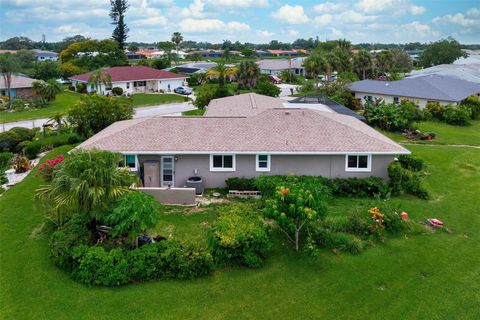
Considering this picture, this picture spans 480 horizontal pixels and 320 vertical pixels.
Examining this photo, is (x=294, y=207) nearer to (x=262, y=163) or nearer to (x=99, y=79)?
(x=262, y=163)

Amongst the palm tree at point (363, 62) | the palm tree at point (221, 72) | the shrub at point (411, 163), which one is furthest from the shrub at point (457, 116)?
the palm tree at point (221, 72)

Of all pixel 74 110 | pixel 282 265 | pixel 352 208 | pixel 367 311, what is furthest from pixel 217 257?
pixel 74 110

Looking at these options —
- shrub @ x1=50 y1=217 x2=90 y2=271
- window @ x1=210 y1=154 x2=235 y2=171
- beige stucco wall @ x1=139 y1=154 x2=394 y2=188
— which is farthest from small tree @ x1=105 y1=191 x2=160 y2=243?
window @ x1=210 y1=154 x2=235 y2=171

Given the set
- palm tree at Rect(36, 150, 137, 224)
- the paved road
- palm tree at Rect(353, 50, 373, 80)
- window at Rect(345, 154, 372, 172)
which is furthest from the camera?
palm tree at Rect(353, 50, 373, 80)

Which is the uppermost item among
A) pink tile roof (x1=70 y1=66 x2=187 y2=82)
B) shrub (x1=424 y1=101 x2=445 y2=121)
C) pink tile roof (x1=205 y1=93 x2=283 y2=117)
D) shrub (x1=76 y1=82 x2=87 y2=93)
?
pink tile roof (x1=70 y1=66 x2=187 y2=82)

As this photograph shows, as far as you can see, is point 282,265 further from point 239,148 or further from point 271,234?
point 239,148

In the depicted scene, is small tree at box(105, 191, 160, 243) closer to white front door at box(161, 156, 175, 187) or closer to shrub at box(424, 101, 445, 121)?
white front door at box(161, 156, 175, 187)

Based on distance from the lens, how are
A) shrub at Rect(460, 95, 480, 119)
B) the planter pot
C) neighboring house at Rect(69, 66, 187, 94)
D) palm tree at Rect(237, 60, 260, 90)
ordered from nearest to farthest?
the planter pot, shrub at Rect(460, 95, 480, 119), neighboring house at Rect(69, 66, 187, 94), palm tree at Rect(237, 60, 260, 90)
